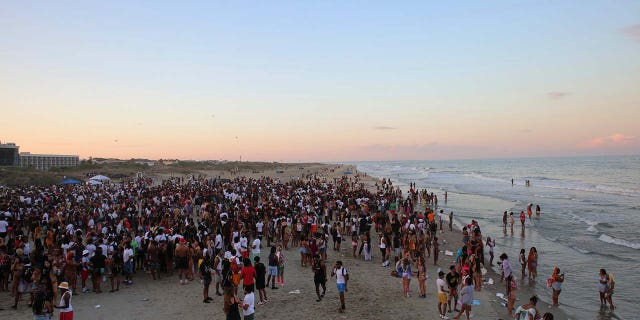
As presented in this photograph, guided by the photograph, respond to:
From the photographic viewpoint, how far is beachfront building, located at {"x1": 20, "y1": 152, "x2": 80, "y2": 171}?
69.5m

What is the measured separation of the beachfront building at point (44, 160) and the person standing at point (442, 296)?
75784 millimetres

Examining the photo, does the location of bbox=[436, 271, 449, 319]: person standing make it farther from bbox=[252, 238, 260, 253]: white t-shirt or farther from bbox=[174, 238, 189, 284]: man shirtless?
bbox=[174, 238, 189, 284]: man shirtless

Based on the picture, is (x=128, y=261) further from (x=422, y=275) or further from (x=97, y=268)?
(x=422, y=275)

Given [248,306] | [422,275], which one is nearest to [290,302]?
[248,306]

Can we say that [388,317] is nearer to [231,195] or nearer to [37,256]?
[37,256]

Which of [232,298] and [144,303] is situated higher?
[232,298]

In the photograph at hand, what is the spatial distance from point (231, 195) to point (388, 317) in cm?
1904

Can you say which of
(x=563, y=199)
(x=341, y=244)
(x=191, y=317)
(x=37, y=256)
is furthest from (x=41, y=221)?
(x=563, y=199)

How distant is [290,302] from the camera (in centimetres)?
1083

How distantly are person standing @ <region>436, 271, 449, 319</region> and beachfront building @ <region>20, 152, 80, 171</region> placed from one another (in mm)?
75784

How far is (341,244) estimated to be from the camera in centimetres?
1823

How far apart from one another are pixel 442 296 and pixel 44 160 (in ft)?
276

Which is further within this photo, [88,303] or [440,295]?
[88,303]

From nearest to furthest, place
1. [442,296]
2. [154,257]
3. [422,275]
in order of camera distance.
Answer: [442,296]
[422,275]
[154,257]
